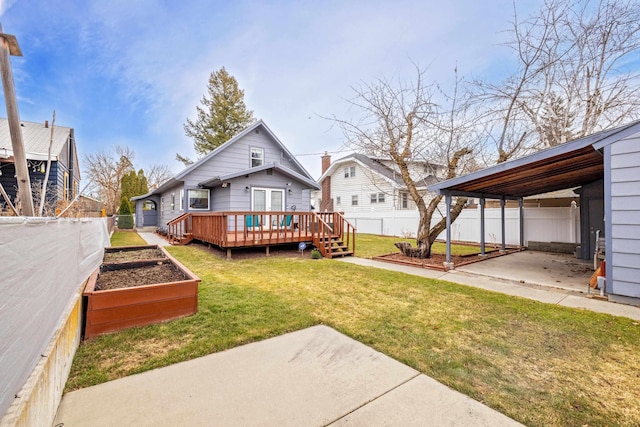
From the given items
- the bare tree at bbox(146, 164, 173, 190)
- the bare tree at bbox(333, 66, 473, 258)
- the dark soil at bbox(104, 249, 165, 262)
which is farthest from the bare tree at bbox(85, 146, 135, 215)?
the bare tree at bbox(333, 66, 473, 258)

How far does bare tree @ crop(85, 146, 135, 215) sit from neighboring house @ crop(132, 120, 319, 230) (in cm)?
1702

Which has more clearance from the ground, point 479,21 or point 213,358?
point 479,21

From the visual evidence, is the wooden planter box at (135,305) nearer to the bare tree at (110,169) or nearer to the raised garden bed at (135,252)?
the raised garden bed at (135,252)

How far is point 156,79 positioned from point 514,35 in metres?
15.1

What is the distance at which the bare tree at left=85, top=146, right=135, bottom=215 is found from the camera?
28.0 meters

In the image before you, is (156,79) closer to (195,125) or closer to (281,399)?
(195,125)

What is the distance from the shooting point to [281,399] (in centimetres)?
220

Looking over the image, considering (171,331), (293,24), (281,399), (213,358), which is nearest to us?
(281,399)

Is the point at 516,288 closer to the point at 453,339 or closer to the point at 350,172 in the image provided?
the point at 453,339

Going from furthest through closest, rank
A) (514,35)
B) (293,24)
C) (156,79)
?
(156,79) < (293,24) < (514,35)

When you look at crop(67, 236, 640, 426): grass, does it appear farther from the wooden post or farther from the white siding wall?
the white siding wall

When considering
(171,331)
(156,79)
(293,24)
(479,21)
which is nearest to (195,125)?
(156,79)

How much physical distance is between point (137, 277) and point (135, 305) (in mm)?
1108

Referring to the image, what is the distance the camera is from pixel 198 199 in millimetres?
13547
